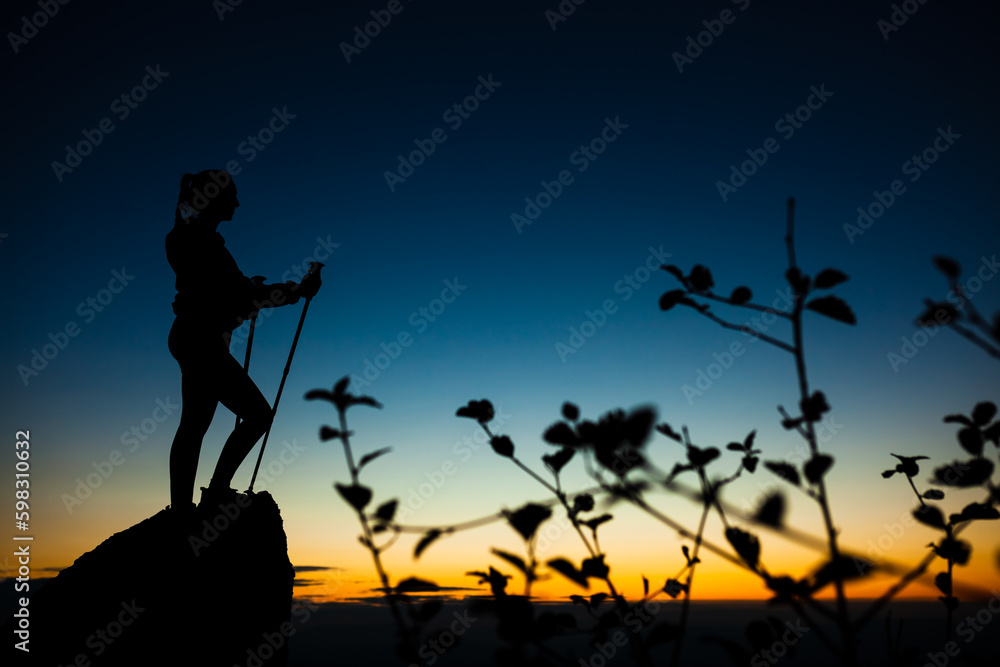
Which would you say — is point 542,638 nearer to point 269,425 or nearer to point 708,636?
point 708,636

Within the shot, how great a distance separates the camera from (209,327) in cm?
400

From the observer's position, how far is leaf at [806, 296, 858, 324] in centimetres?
125

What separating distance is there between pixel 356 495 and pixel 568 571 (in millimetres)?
631

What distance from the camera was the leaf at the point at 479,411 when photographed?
174 cm

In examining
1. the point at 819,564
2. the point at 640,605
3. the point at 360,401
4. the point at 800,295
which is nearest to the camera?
the point at 819,564

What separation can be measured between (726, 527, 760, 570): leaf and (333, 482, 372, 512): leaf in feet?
2.94

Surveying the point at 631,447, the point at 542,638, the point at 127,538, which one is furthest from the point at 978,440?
the point at 127,538

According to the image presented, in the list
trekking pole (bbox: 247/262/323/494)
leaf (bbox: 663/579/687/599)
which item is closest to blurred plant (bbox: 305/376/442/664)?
leaf (bbox: 663/579/687/599)

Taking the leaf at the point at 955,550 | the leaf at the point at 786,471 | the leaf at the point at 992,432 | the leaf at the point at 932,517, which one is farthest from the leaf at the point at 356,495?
the leaf at the point at 992,432

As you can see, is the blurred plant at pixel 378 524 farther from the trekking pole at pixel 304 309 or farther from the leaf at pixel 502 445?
the trekking pole at pixel 304 309

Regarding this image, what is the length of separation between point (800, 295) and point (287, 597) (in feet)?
14.5

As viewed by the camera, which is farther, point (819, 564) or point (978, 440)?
point (978, 440)

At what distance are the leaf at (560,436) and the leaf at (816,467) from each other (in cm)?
53

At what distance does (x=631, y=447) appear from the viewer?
1.26 metres
